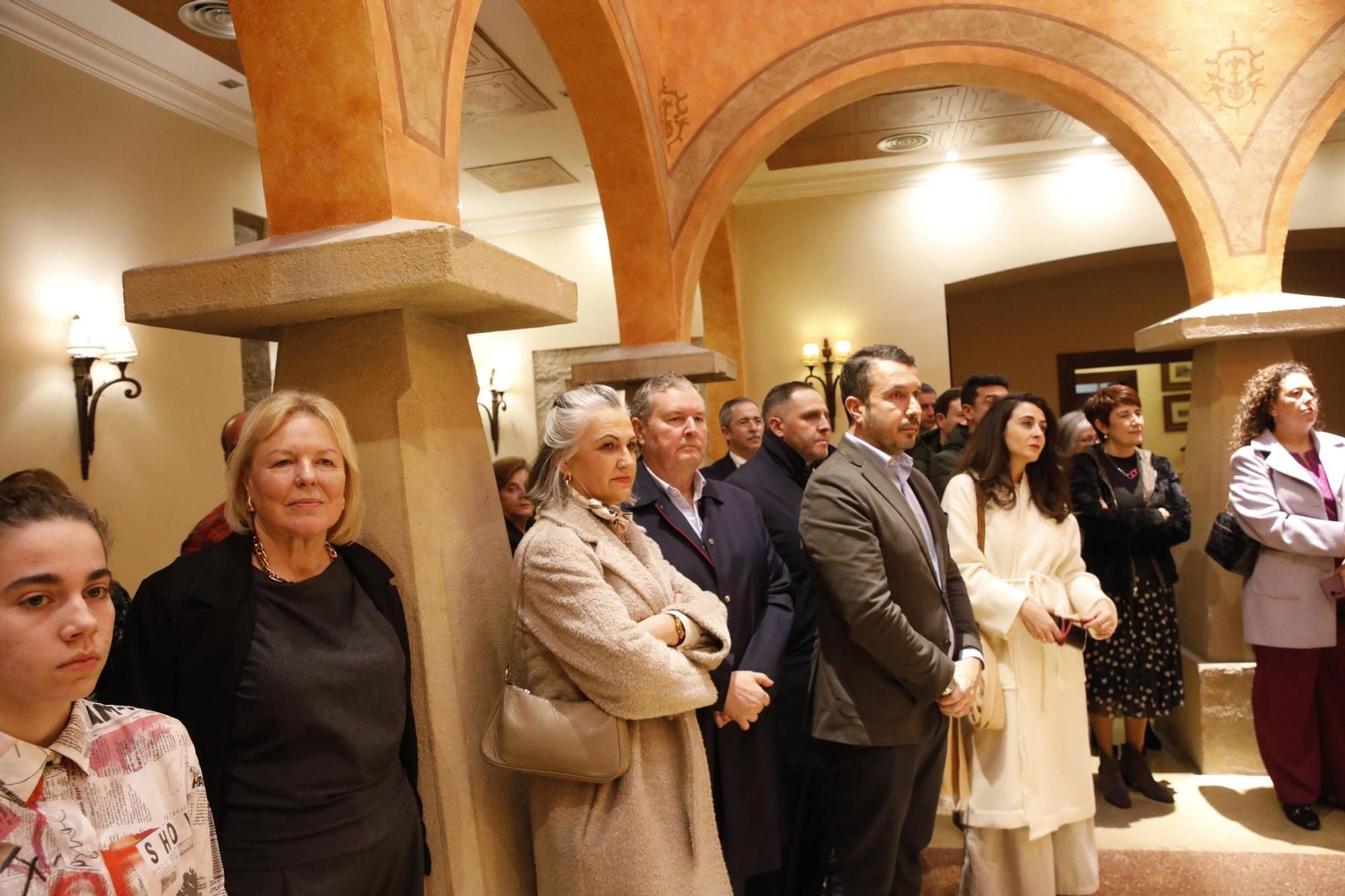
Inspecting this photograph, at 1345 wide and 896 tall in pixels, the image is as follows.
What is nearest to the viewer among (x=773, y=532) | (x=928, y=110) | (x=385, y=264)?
(x=385, y=264)

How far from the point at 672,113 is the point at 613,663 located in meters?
3.87

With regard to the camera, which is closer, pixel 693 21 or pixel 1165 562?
pixel 1165 562

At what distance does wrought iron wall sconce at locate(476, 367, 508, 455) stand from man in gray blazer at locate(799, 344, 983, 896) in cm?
592

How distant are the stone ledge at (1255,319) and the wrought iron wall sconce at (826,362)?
3.33m

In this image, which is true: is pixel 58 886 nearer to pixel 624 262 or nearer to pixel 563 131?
pixel 624 262

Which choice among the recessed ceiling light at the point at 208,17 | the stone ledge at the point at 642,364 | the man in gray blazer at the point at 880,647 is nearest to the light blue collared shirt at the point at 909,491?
the man in gray blazer at the point at 880,647

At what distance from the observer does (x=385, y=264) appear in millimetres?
1732

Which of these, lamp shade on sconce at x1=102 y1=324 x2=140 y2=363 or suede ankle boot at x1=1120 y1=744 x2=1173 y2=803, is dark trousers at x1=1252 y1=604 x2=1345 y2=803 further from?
lamp shade on sconce at x1=102 y1=324 x2=140 y2=363

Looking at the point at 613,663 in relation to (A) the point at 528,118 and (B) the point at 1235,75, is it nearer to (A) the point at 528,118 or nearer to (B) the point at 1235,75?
(B) the point at 1235,75

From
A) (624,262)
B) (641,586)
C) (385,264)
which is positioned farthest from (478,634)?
(624,262)

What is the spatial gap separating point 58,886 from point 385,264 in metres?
1.14

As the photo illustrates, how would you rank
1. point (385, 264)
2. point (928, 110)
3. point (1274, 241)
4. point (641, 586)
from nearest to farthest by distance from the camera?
point (385, 264) < point (641, 586) < point (1274, 241) < point (928, 110)

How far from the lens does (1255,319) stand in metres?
3.97

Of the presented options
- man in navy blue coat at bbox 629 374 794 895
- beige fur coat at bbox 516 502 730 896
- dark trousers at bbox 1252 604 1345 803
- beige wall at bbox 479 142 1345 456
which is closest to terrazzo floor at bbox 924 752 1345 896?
dark trousers at bbox 1252 604 1345 803
